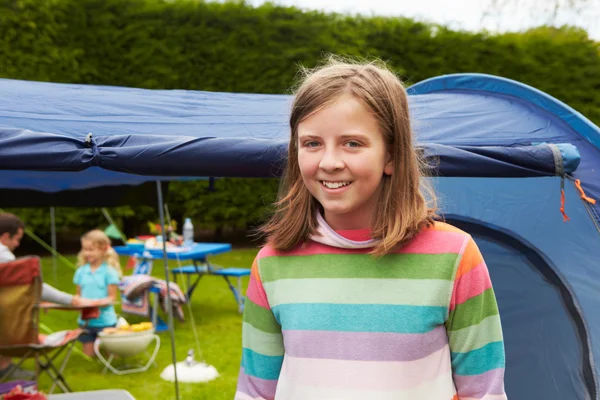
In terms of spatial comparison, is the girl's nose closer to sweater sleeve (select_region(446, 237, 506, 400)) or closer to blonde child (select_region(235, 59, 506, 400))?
blonde child (select_region(235, 59, 506, 400))

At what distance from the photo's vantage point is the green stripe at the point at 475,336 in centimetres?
128

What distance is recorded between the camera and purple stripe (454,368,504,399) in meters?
1.29

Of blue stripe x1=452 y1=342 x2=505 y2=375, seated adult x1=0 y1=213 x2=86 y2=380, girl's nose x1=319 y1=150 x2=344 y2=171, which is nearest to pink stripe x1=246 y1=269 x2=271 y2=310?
girl's nose x1=319 y1=150 x2=344 y2=171

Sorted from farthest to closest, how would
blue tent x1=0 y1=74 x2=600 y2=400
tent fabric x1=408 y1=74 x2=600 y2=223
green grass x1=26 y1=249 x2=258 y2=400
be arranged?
green grass x1=26 y1=249 x2=258 y2=400 < tent fabric x1=408 y1=74 x2=600 y2=223 < blue tent x1=0 y1=74 x2=600 y2=400

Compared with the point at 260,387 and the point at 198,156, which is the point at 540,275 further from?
the point at 260,387

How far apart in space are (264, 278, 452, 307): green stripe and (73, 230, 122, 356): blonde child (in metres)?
4.37

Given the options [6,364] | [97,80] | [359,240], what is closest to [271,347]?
[359,240]

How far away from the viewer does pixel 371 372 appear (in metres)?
1.27

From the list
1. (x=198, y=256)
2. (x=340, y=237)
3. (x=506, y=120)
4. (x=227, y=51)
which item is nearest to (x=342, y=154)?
(x=340, y=237)

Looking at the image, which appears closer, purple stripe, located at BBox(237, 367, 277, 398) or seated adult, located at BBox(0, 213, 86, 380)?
purple stripe, located at BBox(237, 367, 277, 398)

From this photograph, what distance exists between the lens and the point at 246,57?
34.4 feet

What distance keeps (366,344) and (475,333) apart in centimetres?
20

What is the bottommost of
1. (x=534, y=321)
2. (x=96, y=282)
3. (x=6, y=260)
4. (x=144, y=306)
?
(x=144, y=306)

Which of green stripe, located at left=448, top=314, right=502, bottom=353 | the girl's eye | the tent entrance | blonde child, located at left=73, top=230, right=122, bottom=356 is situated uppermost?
the girl's eye
